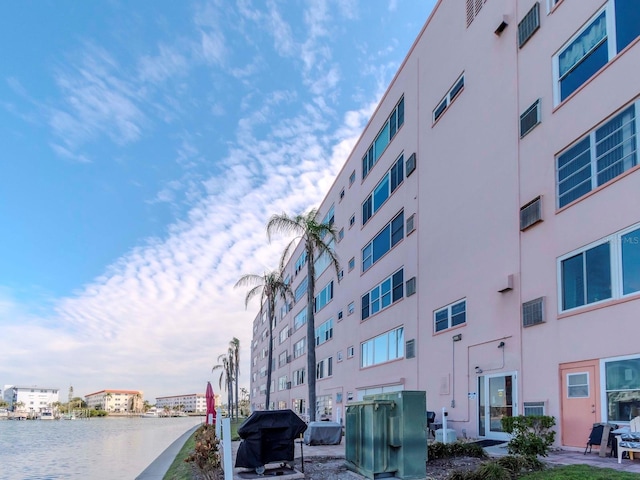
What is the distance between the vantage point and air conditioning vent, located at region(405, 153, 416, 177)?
21.9 metres

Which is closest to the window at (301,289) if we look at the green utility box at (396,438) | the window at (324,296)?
the window at (324,296)

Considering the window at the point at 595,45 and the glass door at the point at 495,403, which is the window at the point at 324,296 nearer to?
the glass door at the point at 495,403

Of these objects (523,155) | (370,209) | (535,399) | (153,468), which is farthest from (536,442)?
(370,209)

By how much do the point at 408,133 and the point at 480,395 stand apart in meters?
12.0

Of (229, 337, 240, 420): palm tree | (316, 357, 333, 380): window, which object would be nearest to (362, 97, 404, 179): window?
(316, 357, 333, 380): window

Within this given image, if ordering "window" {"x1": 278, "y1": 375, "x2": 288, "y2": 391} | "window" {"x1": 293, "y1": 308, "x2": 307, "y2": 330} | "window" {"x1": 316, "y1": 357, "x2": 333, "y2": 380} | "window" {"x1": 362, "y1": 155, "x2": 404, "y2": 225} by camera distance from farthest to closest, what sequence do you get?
"window" {"x1": 278, "y1": 375, "x2": 288, "y2": 391}, "window" {"x1": 293, "y1": 308, "x2": 307, "y2": 330}, "window" {"x1": 316, "y1": 357, "x2": 333, "y2": 380}, "window" {"x1": 362, "y1": 155, "x2": 404, "y2": 225}

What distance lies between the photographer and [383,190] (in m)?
26.4

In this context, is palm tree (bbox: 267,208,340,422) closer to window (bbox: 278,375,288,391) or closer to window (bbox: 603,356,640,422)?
window (bbox: 603,356,640,422)

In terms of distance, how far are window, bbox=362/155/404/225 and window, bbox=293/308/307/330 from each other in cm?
1883

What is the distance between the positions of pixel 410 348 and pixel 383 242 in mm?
6392

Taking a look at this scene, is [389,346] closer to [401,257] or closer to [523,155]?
[401,257]

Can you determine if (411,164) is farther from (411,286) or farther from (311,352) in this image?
(311,352)

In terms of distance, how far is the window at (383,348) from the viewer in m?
22.9

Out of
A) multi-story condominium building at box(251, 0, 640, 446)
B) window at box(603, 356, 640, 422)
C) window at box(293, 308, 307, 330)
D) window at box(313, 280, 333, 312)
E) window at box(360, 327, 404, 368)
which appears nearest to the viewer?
window at box(603, 356, 640, 422)
